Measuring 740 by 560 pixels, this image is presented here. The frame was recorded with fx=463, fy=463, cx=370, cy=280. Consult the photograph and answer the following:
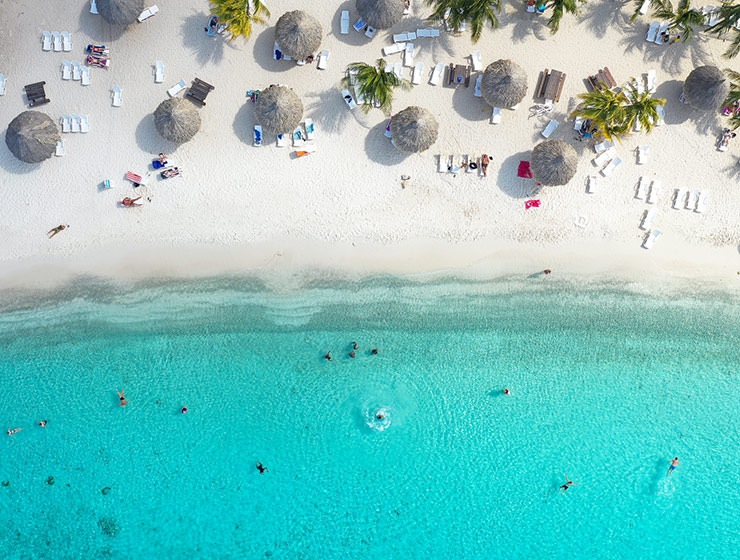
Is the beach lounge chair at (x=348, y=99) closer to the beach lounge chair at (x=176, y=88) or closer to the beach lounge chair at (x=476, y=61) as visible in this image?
the beach lounge chair at (x=476, y=61)

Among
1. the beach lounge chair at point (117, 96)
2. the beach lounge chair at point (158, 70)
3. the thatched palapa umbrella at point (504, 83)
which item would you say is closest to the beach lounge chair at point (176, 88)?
the beach lounge chair at point (158, 70)

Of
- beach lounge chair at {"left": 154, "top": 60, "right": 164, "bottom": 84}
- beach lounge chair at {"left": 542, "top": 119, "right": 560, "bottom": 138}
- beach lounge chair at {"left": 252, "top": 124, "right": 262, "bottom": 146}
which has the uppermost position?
beach lounge chair at {"left": 154, "top": 60, "right": 164, "bottom": 84}

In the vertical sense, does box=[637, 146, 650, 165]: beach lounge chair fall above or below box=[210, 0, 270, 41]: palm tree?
below

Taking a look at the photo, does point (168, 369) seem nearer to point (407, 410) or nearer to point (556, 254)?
point (407, 410)

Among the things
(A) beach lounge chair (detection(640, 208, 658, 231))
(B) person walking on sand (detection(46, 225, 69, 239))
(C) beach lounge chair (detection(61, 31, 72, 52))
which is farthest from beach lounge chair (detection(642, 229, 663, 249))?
(C) beach lounge chair (detection(61, 31, 72, 52))

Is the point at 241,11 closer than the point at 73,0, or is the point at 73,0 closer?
the point at 241,11

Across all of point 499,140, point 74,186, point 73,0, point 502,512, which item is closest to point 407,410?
point 502,512

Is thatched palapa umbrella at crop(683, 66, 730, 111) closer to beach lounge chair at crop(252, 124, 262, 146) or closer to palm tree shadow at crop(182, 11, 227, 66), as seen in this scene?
beach lounge chair at crop(252, 124, 262, 146)

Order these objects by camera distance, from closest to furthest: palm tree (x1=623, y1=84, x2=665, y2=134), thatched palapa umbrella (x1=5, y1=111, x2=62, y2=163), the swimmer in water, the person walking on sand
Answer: palm tree (x1=623, y1=84, x2=665, y2=134), thatched palapa umbrella (x1=5, y1=111, x2=62, y2=163), the swimmer in water, the person walking on sand
